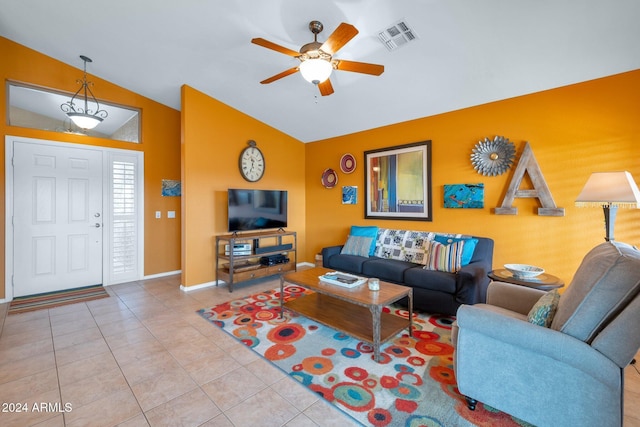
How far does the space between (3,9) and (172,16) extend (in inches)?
77.4

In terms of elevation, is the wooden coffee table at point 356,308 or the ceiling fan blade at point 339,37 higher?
the ceiling fan blade at point 339,37

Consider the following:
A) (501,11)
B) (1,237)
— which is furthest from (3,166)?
(501,11)

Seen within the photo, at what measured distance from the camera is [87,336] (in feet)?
8.79

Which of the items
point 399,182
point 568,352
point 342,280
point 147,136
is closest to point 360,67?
point 342,280

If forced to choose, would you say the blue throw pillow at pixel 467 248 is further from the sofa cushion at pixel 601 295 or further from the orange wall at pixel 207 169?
the orange wall at pixel 207 169

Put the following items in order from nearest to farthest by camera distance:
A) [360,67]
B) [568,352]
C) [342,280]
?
[568,352] < [360,67] < [342,280]

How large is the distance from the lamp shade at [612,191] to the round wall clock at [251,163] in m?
4.19

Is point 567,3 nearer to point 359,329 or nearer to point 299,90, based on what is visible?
point 299,90

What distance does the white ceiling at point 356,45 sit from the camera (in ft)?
7.50

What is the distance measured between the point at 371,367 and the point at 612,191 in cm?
233

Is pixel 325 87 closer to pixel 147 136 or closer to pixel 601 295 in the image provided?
pixel 601 295

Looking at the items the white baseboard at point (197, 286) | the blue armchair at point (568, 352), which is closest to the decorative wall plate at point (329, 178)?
the white baseboard at point (197, 286)

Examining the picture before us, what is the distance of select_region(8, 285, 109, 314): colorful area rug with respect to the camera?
3.37m

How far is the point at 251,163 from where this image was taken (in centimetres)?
480
